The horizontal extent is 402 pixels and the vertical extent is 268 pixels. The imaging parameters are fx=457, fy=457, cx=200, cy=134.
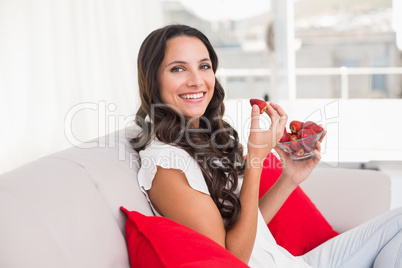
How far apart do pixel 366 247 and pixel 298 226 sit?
33cm

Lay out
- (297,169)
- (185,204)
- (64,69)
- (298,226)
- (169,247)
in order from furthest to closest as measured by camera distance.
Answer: (64,69) < (298,226) < (297,169) < (185,204) < (169,247)

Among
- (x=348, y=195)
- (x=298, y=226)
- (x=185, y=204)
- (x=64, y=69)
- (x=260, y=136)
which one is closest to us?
(x=185, y=204)

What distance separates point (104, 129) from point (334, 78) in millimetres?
6124

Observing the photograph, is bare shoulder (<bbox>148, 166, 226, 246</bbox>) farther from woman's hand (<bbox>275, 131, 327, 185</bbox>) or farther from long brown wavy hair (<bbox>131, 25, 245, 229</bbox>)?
woman's hand (<bbox>275, 131, 327, 185</bbox>)

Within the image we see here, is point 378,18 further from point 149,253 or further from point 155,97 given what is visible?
point 149,253

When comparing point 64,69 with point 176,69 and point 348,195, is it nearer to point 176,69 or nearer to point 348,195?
point 176,69

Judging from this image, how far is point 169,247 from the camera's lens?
96 cm

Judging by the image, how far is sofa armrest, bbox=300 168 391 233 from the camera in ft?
6.55

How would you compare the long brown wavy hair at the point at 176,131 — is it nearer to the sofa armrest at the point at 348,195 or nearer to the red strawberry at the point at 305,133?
the red strawberry at the point at 305,133

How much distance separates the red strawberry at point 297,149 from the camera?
1549 mm

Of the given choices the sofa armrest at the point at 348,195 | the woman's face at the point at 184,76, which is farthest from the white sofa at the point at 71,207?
the sofa armrest at the point at 348,195

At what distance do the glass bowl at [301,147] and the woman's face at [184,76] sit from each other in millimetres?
320

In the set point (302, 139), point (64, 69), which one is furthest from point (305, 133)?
point (64, 69)

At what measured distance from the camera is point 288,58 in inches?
187
